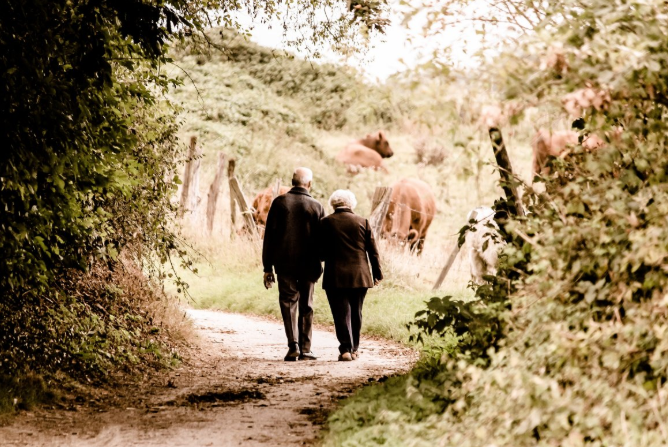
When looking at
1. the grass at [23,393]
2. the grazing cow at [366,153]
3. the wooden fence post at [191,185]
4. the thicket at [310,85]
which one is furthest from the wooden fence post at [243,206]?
the thicket at [310,85]

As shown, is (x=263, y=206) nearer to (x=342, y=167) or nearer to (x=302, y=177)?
(x=302, y=177)

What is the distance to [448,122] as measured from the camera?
4605 mm

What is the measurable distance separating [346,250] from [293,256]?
594mm

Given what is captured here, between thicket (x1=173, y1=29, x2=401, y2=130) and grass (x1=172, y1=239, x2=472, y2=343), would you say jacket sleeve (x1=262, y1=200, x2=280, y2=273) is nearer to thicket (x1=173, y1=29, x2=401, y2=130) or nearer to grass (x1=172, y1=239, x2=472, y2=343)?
grass (x1=172, y1=239, x2=472, y2=343)

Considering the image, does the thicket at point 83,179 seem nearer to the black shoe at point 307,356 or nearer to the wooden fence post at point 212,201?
the black shoe at point 307,356

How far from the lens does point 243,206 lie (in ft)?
60.4

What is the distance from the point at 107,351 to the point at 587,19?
577cm

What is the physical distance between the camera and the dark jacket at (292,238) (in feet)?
30.9

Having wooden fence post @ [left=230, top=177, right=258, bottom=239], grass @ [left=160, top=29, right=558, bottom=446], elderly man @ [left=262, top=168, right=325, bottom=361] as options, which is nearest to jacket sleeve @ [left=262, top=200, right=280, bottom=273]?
elderly man @ [left=262, top=168, right=325, bottom=361]

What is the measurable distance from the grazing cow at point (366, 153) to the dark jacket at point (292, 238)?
23.1 metres

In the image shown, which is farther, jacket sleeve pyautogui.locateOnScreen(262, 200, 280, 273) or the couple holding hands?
jacket sleeve pyautogui.locateOnScreen(262, 200, 280, 273)

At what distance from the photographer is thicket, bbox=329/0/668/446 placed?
396cm

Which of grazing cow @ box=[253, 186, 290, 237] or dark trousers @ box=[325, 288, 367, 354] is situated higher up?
grazing cow @ box=[253, 186, 290, 237]

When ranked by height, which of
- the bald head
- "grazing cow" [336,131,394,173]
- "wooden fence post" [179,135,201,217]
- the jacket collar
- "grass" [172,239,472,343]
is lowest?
"grass" [172,239,472,343]
